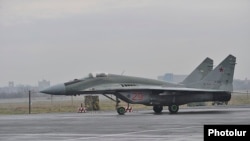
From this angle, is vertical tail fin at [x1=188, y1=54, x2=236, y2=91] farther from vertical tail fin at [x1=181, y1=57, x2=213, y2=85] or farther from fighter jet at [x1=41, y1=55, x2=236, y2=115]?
vertical tail fin at [x1=181, y1=57, x2=213, y2=85]

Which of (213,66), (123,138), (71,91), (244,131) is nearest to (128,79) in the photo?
(71,91)

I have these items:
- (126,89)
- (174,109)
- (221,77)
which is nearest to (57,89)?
(126,89)

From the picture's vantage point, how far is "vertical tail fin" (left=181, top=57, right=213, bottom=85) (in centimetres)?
4012

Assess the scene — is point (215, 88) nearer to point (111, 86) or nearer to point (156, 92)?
point (156, 92)

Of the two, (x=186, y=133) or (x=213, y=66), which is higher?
(x=213, y=66)

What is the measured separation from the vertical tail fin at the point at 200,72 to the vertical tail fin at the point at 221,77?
132 cm

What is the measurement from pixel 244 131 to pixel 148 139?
572 centimetres

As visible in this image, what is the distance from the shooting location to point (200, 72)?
40.6 meters

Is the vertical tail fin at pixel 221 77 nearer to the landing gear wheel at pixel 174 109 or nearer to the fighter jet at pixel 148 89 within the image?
the fighter jet at pixel 148 89

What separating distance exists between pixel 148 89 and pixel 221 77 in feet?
16.3

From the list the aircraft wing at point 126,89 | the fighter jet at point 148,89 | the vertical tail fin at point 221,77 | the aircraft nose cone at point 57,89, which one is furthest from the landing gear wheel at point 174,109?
the aircraft nose cone at point 57,89

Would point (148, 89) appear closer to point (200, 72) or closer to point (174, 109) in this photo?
point (174, 109)

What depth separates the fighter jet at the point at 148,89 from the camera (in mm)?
36906

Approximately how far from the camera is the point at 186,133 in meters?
19.5
